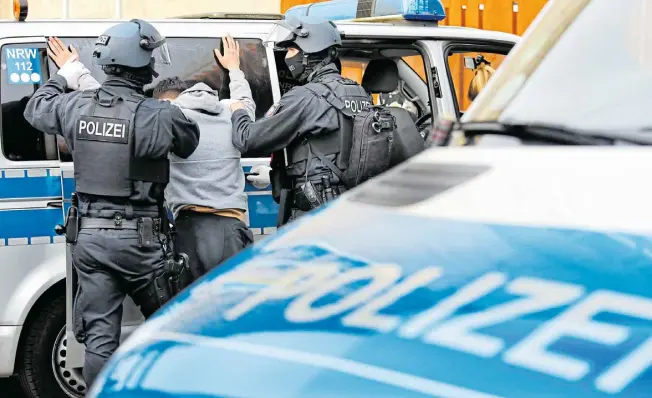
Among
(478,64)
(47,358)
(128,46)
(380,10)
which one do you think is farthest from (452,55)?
(47,358)

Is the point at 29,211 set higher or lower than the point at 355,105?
lower

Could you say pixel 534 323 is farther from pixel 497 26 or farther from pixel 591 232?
pixel 497 26

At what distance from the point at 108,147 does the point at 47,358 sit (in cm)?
129

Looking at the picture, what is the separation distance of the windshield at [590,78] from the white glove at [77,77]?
8.84 ft

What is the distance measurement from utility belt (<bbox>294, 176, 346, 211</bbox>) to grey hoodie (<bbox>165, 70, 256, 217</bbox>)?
31 cm

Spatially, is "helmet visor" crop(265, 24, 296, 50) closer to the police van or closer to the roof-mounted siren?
the police van

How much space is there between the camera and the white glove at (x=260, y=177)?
5.04 meters

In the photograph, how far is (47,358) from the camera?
16.5 ft

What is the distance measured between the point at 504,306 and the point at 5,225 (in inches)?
149

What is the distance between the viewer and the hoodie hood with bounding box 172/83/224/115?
4.63 m

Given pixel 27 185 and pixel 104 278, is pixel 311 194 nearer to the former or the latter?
pixel 104 278

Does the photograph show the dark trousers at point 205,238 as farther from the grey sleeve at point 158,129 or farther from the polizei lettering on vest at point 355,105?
the polizei lettering on vest at point 355,105

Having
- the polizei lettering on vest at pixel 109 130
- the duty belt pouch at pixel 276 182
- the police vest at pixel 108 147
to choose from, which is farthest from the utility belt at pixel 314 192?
the polizei lettering on vest at pixel 109 130

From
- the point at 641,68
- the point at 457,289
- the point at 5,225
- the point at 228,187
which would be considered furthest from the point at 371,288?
the point at 5,225
